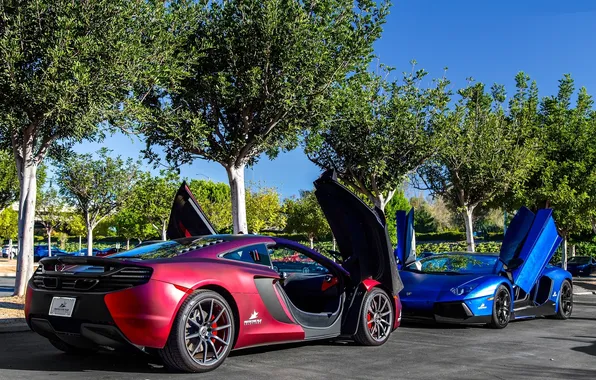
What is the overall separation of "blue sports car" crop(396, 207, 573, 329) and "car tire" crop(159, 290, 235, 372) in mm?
3944

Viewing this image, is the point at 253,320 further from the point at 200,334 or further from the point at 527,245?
the point at 527,245

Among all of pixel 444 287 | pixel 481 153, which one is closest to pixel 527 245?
pixel 444 287

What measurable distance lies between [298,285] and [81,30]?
6732 millimetres

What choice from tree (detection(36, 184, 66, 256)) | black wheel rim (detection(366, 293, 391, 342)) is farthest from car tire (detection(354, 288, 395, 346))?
tree (detection(36, 184, 66, 256))

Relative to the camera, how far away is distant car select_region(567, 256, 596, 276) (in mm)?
32625

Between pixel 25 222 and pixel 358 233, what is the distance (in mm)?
7806

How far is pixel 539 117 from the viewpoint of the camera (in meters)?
27.7

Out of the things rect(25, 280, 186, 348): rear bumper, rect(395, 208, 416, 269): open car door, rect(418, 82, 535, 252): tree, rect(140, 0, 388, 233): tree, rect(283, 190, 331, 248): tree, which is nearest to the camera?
rect(25, 280, 186, 348): rear bumper

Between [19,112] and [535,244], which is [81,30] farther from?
[535,244]

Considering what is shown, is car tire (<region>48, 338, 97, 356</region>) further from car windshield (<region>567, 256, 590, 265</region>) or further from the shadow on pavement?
car windshield (<region>567, 256, 590, 265</region>)

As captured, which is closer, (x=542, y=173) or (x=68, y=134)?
(x=68, y=134)

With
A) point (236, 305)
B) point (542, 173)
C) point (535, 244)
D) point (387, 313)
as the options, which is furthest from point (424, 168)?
point (236, 305)

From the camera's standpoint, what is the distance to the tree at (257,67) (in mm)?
13867

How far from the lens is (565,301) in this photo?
1077 cm
